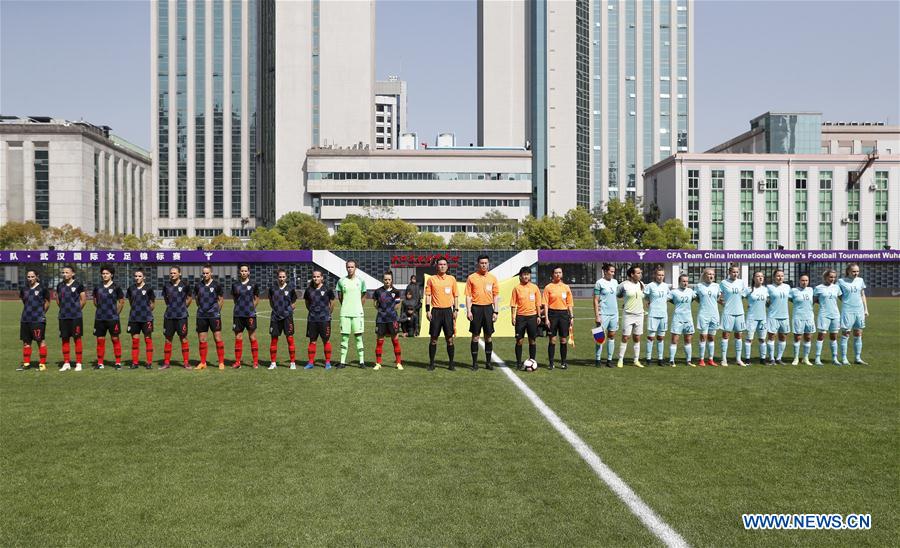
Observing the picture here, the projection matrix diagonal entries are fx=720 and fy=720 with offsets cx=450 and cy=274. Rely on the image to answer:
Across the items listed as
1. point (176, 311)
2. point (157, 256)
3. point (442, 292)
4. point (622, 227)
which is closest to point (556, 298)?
point (442, 292)

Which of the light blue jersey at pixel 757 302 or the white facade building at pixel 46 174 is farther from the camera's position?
the white facade building at pixel 46 174

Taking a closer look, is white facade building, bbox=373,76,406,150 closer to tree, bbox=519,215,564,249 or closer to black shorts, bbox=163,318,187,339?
tree, bbox=519,215,564,249

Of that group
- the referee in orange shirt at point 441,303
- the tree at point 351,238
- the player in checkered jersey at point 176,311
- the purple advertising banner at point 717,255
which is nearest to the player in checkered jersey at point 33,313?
the player in checkered jersey at point 176,311

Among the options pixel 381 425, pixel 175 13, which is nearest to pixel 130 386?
pixel 381 425

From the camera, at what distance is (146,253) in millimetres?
52156

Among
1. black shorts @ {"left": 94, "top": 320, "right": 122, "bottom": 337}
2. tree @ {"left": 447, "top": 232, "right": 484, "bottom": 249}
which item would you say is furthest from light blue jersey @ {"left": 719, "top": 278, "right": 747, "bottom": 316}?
tree @ {"left": 447, "top": 232, "right": 484, "bottom": 249}

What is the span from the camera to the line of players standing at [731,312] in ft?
45.6

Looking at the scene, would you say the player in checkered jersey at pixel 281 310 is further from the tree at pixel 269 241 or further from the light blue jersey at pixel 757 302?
the tree at pixel 269 241

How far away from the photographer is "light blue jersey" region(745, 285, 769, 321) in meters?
14.3

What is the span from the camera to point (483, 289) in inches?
510

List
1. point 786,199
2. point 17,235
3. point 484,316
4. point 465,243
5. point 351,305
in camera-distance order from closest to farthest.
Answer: point 484,316
point 351,305
point 17,235
point 465,243
point 786,199

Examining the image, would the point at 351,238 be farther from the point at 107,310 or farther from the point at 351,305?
the point at 351,305

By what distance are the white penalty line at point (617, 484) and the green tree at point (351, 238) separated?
228ft

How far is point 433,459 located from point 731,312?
31.0 feet
